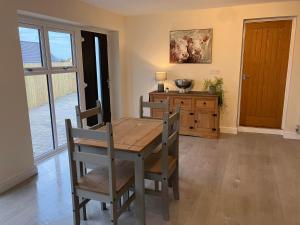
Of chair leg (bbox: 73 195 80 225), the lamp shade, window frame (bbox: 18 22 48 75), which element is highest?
window frame (bbox: 18 22 48 75)

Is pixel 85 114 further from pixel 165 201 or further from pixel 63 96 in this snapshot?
pixel 63 96

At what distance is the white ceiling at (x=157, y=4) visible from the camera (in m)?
3.96

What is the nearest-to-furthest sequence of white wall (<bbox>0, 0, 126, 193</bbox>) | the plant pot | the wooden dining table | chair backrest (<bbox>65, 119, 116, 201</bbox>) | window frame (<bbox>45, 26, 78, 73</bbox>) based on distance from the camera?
1. chair backrest (<bbox>65, 119, 116, 201</bbox>)
2. the wooden dining table
3. white wall (<bbox>0, 0, 126, 193</bbox>)
4. window frame (<bbox>45, 26, 78, 73</bbox>)
5. the plant pot

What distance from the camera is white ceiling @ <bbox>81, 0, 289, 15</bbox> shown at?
3.96 metres

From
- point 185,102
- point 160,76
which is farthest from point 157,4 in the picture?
point 185,102

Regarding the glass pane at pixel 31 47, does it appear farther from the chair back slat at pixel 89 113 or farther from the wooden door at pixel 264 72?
the wooden door at pixel 264 72

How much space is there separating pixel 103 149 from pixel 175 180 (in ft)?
2.98

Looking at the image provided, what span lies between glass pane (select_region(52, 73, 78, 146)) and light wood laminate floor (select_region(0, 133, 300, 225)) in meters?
0.54

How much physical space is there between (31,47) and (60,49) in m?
0.56

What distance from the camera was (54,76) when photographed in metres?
3.80

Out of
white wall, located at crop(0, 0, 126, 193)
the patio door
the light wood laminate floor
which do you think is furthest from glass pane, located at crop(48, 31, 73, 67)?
the light wood laminate floor

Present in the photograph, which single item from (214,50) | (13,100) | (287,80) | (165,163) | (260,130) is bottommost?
(260,130)

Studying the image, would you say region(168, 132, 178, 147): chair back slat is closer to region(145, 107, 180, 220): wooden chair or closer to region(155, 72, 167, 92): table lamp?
region(145, 107, 180, 220): wooden chair

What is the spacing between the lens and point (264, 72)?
4719mm
